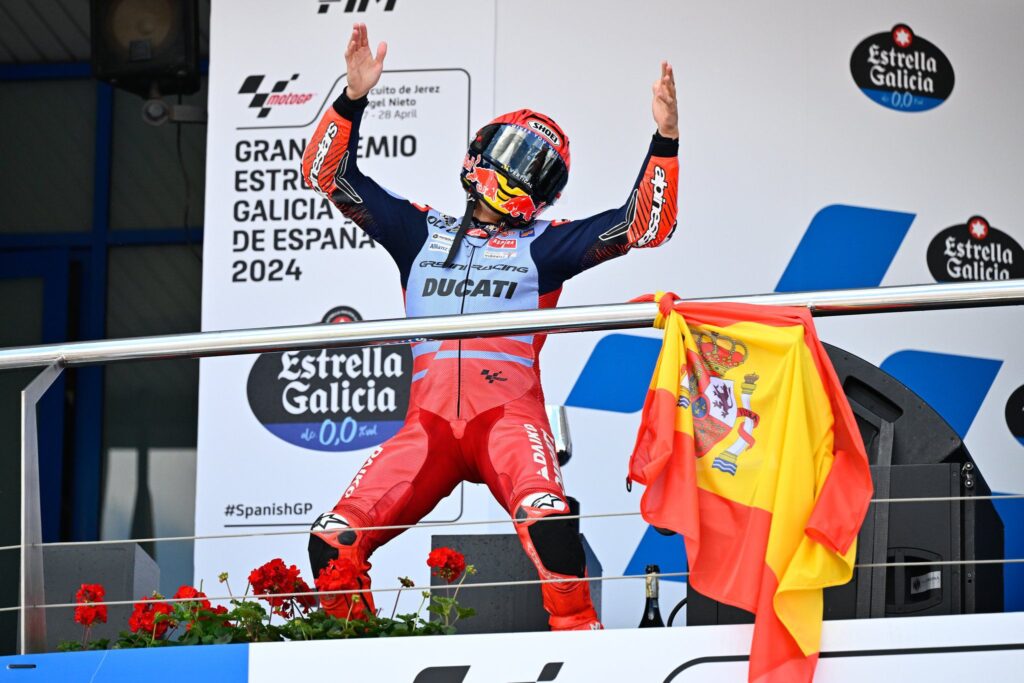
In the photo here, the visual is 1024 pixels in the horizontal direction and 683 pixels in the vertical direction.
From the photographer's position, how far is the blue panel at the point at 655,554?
250 inches

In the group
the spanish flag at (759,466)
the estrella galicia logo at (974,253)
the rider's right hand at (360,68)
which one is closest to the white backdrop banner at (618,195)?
the estrella galicia logo at (974,253)

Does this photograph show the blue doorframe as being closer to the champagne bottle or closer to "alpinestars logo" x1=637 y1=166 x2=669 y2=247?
the champagne bottle

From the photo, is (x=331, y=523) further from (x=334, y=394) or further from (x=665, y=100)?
(x=334, y=394)

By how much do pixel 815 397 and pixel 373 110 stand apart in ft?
12.5

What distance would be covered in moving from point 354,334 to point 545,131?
108cm

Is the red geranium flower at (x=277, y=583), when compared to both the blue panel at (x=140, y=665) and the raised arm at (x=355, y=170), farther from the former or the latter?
the raised arm at (x=355, y=170)

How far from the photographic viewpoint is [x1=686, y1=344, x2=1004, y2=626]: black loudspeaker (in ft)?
11.2

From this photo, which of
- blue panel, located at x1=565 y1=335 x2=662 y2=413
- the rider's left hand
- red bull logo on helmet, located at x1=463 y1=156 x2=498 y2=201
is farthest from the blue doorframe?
the rider's left hand

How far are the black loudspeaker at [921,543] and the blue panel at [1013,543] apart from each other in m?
2.06

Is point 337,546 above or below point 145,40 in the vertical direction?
below

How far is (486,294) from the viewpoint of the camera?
13.9 feet

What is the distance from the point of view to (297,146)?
6.82m

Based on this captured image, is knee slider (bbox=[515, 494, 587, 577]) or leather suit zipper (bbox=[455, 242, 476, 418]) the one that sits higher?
leather suit zipper (bbox=[455, 242, 476, 418])

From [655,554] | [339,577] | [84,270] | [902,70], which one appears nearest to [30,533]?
[339,577]
